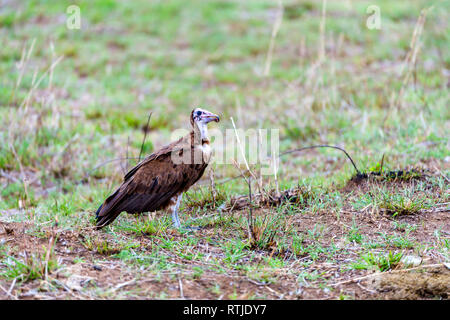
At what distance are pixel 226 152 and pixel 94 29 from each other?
544cm

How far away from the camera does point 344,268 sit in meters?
3.72

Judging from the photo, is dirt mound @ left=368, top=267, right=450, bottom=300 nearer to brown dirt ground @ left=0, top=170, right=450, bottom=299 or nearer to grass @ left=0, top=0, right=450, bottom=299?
brown dirt ground @ left=0, top=170, right=450, bottom=299

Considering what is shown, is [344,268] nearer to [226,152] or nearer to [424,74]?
[226,152]

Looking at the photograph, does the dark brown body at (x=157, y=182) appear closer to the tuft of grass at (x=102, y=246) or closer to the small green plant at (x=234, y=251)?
the tuft of grass at (x=102, y=246)

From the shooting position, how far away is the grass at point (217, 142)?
371cm

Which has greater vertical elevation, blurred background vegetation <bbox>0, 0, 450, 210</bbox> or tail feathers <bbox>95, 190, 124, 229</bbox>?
blurred background vegetation <bbox>0, 0, 450, 210</bbox>

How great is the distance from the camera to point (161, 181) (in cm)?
438

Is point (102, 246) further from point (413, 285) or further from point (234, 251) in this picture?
point (413, 285)

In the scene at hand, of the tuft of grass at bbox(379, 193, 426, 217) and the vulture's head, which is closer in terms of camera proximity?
the tuft of grass at bbox(379, 193, 426, 217)

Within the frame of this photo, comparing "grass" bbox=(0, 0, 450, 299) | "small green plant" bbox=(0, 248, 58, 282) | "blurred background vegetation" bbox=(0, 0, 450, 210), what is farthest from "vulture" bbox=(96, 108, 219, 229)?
"blurred background vegetation" bbox=(0, 0, 450, 210)

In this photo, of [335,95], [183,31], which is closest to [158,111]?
[335,95]

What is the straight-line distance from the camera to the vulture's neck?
456 cm

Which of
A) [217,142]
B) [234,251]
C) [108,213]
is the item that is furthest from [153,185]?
[217,142]

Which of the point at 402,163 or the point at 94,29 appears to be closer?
the point at 402,163
